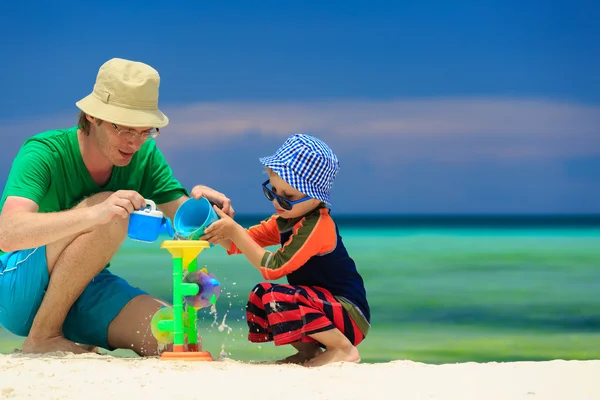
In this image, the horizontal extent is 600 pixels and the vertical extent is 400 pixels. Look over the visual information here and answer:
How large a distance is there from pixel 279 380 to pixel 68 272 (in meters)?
1.16

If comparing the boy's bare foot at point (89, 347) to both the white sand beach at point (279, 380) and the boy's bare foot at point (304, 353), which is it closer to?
the white sand beach at point (279, 380)

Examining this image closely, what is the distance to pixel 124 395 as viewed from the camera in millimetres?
2760

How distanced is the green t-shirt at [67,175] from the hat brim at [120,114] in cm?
26

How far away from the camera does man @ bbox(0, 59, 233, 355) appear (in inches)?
131

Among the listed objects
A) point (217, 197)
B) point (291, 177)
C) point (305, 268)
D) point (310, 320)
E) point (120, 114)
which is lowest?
point (310, 320)

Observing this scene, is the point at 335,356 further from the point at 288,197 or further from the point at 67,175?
the point at 67,175

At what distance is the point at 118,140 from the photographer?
3.53 meters

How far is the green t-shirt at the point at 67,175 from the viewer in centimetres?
347

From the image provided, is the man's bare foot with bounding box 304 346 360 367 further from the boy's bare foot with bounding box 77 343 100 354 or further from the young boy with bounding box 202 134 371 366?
the boy's bare foot with bounding box 77 343 100 354

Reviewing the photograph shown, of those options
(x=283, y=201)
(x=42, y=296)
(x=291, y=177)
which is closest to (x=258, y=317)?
(x=283, y=201)

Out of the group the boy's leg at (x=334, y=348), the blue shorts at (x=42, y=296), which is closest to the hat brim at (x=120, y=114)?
the blue shorts at (x=42, y=296)

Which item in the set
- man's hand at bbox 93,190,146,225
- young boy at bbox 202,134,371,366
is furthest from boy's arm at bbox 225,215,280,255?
man's hand at bbox 93,190,146,225

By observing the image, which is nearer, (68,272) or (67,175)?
(68,272)

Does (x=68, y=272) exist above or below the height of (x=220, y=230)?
below
